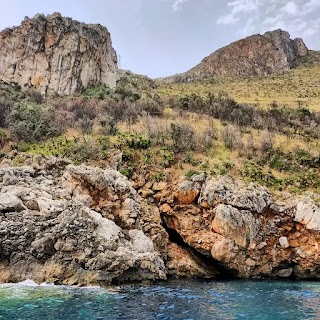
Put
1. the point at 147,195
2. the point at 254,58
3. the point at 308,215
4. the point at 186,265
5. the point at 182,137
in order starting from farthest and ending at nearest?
1. the point at 254,58
2. the point at 182,137
3. the point at 147,195
4. the point at 308,215
5. the point at 186,265

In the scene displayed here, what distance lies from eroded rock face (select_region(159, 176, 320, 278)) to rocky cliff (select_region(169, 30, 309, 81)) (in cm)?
6148

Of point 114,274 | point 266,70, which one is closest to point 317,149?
point 114,274

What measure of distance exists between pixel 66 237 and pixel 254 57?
7663 centimetres

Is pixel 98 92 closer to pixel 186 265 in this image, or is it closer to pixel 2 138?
pixel 2 138

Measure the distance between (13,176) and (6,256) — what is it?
13.4ft

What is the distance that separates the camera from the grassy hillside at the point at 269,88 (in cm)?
5172

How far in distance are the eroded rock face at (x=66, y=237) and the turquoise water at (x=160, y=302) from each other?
0.92m

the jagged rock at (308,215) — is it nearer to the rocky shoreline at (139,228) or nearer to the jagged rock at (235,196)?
the rocky shoreline at (139,228)

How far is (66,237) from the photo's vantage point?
1617cm

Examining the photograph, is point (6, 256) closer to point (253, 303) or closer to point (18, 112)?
point (253, 303)

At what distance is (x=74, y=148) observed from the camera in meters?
22.6

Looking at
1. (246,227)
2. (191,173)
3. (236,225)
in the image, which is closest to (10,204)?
(191,173)

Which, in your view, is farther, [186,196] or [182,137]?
[182,137]

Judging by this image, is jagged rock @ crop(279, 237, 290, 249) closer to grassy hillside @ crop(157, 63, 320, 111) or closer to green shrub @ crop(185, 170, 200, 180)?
green shrub @ crop(185, 170, 200, 180)
